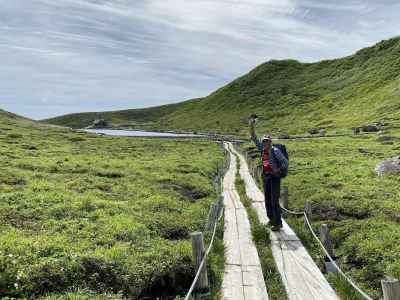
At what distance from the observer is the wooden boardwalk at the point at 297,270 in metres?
9.79

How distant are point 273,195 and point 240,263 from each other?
4.02 m

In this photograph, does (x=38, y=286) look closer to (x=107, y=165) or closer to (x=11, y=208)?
(x=11, y=208)

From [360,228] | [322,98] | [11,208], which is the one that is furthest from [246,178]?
[322,98]

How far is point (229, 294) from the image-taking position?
381 inches

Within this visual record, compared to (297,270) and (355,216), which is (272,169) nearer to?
(297,270)

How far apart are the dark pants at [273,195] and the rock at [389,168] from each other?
13784mm

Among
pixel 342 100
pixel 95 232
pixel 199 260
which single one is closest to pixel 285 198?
pixel 95 232

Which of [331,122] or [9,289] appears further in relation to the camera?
[331,122]

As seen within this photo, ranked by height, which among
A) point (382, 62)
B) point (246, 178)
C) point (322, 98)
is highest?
point (382, 62)

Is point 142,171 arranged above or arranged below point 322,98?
below

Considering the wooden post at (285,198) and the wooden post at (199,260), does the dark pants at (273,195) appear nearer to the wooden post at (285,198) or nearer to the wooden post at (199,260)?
the wooden post at (285,198)

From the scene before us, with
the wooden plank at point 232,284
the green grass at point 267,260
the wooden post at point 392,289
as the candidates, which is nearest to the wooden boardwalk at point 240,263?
the wooden plank at point 232,284

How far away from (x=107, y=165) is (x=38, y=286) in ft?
77.7

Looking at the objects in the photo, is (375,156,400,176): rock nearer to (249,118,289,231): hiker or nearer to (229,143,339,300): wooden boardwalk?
(229,143,339,300): wooden boardwalk
